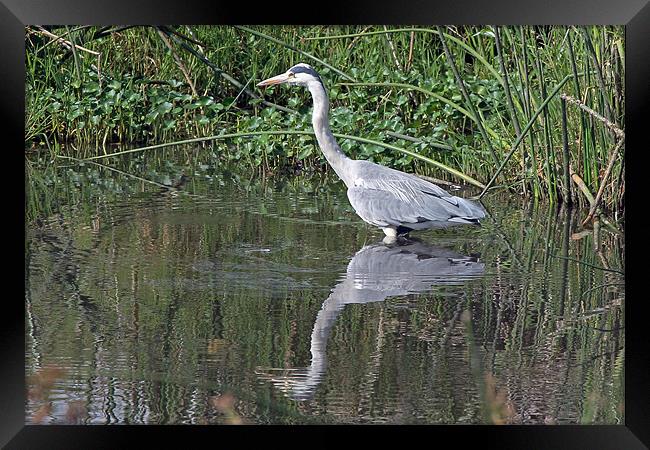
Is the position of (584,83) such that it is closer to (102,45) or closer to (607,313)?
(607,313)

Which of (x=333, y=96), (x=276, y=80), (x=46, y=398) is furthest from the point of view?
(x=333, y=96)

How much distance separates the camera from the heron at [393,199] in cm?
461

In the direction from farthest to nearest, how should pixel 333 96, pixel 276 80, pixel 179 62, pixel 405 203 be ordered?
1. pixel 179 62
2. pixel 333 96
3. pixel 276 80
4. pixel 405 203

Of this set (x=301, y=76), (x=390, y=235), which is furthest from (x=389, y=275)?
(x=301, y=76)

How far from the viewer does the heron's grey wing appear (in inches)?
181

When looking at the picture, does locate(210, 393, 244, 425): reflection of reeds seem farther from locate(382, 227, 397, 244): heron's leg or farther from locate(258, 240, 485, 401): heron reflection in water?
locate(382, 227, 397, 244): heron's leg

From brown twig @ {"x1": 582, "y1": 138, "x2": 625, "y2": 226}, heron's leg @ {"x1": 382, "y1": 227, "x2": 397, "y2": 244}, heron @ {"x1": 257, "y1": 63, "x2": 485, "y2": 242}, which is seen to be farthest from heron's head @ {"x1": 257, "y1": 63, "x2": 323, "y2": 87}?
brown twig @ {"x1": 582, "y1": 138, "x2": 625, "y2": 226}

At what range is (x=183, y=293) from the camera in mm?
3984

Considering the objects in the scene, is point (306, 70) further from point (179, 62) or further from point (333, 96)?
point (179, 62)

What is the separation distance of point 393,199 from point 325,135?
46 centimetres

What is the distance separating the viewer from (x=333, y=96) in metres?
5.97

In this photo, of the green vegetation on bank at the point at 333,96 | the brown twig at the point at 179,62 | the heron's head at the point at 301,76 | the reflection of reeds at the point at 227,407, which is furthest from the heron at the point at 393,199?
the reflection of reeds at the point at 227,407
